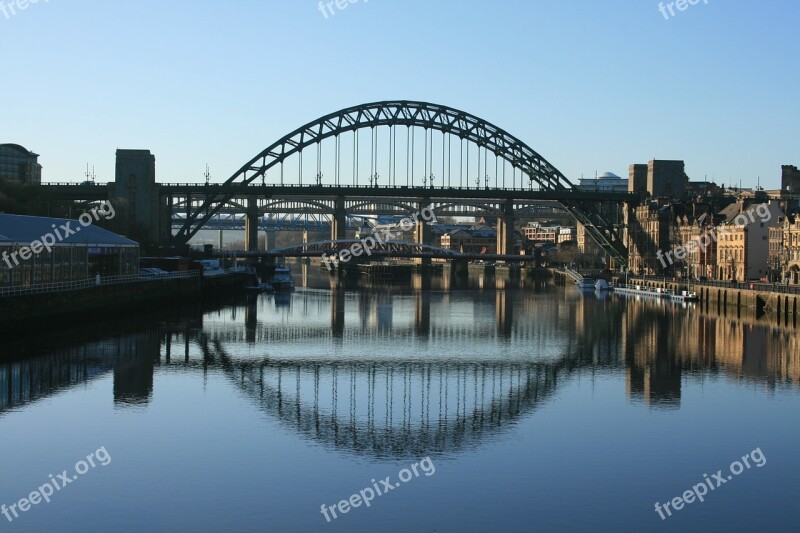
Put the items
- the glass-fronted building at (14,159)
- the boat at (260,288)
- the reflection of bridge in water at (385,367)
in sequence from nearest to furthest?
1. the reflection of bridge in water at (385,367)
2. the boat at (260,288)
3. the glass-fronted building at (14,159)

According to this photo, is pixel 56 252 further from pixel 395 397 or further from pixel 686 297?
pixel 686 297

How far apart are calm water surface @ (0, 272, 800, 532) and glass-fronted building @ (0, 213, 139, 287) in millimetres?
4318

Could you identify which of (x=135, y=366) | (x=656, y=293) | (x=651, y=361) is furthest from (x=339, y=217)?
(x=135, y=366)

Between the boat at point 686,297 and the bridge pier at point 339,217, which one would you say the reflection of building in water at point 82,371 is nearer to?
the boat at point 686,297

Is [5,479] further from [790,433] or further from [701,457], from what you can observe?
[790,433]

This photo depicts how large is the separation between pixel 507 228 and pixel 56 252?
8193 centimetres

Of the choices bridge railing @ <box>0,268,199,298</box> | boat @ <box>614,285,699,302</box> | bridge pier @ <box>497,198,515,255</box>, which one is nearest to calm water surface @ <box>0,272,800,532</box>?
bridge railing @ <box>0,268,199,298</box>

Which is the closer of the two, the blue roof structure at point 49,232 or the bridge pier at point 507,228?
the blue roof structure at point 49,232

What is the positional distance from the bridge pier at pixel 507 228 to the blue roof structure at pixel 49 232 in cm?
6390

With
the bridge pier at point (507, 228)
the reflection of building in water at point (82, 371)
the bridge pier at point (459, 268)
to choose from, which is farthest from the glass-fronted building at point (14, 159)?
the reflection of building in water at point (82, 371)

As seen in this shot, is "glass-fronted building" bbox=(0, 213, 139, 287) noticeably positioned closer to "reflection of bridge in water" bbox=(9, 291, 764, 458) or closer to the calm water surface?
the calm water surface

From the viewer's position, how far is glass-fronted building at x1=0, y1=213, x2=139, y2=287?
43969 mm

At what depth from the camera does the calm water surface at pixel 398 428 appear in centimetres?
1891

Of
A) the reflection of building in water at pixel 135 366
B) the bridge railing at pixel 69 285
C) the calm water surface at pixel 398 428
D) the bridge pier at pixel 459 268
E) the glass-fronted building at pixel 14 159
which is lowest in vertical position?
the calm water surface at pixel 398 428
